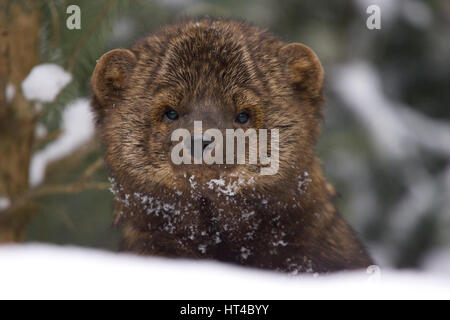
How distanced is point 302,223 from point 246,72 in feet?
2.56

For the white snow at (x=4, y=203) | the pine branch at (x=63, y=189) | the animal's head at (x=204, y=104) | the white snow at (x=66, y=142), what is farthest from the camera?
the white snow at (x=66, y=142)

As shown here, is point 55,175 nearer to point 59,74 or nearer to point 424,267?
point 59,74

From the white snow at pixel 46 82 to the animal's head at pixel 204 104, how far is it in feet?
1.31

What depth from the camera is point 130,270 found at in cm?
229

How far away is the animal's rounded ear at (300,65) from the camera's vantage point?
3199 mm

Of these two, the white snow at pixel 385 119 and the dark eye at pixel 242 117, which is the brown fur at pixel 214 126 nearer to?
the dark eye at pixel 242 117

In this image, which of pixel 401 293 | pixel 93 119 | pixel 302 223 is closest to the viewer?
pixel 401 293

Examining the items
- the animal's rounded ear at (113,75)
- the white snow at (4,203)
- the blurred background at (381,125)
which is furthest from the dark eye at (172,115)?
the blurred background at (381,125)

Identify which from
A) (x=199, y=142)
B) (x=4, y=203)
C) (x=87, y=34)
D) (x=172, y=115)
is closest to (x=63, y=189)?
(x=4, y=203)

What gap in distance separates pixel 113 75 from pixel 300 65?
92 centimetres

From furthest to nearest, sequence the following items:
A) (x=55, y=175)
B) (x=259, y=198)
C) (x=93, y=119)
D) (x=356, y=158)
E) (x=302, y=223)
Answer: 1. (x=356, y=158)
2. (x=55, y=175)
3. (x=93, y=119)
4. (x=302, y=223)
5. (x=259, y=198)

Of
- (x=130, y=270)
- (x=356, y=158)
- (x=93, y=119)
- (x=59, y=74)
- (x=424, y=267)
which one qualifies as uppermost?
(x=59, y=74)
